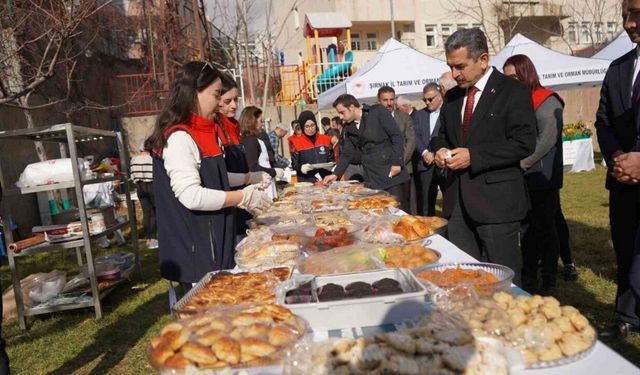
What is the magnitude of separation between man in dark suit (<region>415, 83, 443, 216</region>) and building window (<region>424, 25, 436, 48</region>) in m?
19.7

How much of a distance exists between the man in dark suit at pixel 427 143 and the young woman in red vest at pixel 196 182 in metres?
3.18

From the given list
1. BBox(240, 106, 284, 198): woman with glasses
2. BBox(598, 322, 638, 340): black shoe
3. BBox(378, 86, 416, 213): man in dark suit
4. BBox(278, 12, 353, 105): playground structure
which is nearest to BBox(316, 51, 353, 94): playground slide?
BBox(278, 12, 353, 105): playground structure

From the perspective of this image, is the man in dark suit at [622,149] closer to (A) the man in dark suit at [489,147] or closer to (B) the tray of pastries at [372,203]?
(A) the man in dark suit at [489,147]

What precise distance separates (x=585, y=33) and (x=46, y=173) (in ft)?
90.4

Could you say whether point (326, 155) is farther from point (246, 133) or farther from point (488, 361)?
point (488, 361)

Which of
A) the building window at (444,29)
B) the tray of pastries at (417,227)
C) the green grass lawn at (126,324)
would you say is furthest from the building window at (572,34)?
the tray of pastries at (417,227)

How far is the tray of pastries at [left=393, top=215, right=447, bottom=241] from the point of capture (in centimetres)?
228

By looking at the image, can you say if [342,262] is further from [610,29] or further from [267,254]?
[610,29]

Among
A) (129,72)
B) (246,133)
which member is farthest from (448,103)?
(129,72)

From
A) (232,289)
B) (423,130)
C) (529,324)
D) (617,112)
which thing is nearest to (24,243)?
(232,289)

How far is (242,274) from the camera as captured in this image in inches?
75.6

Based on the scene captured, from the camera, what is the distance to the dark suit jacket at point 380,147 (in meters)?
4.64

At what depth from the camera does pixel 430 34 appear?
23969 millimetres

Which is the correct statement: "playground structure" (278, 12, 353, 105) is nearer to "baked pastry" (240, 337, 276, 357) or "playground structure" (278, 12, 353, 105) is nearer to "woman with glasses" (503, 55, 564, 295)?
"woman with glasses" (503, 55, 564, 295)
